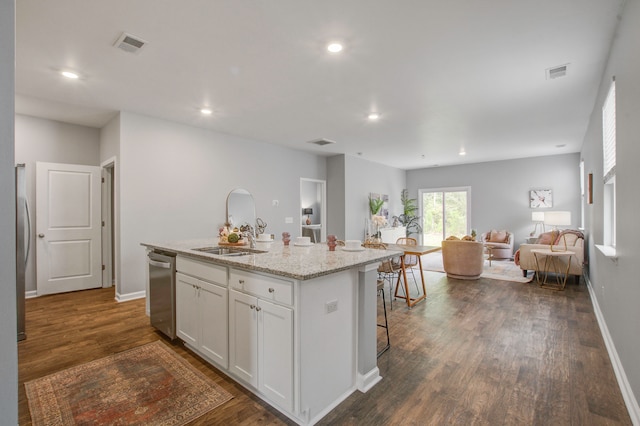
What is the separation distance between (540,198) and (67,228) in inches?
403

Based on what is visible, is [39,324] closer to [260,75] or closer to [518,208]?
[260,75]

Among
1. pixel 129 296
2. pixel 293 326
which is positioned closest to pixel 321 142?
pixel 129 296

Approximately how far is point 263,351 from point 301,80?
272cm

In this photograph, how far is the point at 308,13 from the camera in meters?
2.21

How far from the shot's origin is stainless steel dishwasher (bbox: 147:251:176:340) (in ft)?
9.36

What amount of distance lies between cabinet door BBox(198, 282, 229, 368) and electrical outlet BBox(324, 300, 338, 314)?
81 centimetres

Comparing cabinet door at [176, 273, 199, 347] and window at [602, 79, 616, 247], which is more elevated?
window at [602, 79, 616, 247]

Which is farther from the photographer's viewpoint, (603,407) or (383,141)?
(383,141)

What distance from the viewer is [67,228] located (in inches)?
184

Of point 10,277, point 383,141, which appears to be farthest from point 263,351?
point 383,141

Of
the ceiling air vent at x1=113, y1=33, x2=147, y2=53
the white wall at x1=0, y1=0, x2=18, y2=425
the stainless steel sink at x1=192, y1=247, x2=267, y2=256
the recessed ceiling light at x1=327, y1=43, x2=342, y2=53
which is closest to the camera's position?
the white wall at x1=0, y1=0, x2=18, y2=425

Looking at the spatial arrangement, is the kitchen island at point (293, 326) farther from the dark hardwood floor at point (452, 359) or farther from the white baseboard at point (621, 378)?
the white baseboard at point (621, 378)

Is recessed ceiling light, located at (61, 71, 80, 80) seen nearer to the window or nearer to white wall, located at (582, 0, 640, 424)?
white wall, located at (582, 0, 640, 424)

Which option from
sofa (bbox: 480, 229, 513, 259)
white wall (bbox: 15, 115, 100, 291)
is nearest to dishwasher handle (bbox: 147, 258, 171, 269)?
white wall (bbox: 15, 115, 100, 291)
